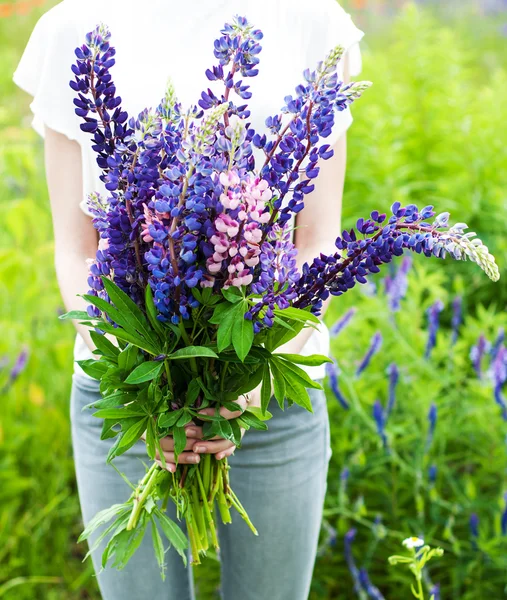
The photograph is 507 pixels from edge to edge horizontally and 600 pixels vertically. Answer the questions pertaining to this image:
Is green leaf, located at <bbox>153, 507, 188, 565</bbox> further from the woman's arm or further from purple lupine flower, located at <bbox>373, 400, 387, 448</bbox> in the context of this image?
purple lupine flower, located at <bbox>373, 400, 387, 448</bbox>

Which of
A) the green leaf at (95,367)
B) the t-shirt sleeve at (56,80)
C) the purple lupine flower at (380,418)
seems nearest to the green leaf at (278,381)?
the green leaf at (95,367)

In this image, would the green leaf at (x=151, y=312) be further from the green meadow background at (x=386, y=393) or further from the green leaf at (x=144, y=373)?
the green meadow background at (x=386, y=393)

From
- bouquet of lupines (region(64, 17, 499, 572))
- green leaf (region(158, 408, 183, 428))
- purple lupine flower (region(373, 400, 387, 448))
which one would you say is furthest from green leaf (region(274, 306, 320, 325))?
purple lupine flower (region(373, 400, 387, 448))

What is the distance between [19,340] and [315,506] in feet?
5.17

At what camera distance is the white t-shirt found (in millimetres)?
1270

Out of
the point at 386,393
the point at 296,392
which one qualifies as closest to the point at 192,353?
the point at 296,392

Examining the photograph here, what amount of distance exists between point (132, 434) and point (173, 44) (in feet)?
2.32

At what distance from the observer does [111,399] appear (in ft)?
3.11

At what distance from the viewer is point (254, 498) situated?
1409 mm

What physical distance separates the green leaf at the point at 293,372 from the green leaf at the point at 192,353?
0.35ft

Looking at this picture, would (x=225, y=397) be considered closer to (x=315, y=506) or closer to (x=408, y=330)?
(x=315, y=506)

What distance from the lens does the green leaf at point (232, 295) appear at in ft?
2.75

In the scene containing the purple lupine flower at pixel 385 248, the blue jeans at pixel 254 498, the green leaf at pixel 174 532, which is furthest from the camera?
the blue jeans at pixel 254 498

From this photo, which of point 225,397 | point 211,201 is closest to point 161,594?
point 225,397
